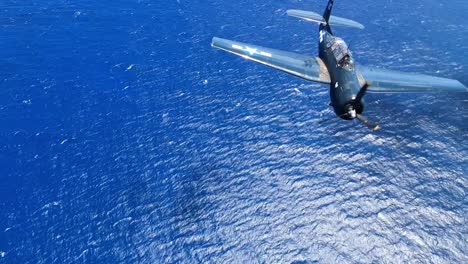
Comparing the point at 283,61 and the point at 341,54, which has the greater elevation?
the point at 341,54

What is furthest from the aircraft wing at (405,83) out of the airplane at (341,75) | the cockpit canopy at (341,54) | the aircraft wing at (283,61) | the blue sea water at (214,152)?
the blue sea water at (214,152)

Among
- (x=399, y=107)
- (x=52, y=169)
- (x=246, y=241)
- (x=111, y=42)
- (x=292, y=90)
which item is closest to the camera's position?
(x=246, y=241)

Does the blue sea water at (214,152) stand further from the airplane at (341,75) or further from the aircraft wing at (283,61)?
the aircraft wing at (283,61)

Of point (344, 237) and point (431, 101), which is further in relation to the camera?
point (431, 101)

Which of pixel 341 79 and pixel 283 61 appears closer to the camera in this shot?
pixel 341 79

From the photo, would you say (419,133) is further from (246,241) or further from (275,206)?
(246,241)

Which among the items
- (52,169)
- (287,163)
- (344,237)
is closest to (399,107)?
(287,163)

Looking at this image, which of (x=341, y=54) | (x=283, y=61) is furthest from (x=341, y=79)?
(x=283, y=61)

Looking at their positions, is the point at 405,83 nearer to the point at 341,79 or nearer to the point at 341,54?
the point at 341,54
